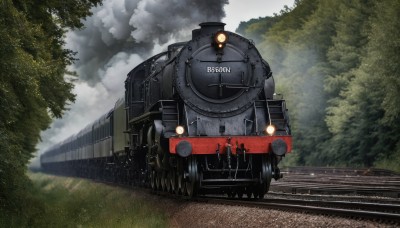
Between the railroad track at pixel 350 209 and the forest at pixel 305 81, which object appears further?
the forest at pixel 305 81

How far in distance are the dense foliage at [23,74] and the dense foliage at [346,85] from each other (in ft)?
51.1

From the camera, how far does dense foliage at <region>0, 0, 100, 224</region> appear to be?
42.2 ft

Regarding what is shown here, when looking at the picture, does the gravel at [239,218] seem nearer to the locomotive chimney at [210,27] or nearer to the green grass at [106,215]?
the green grass at [106,215]

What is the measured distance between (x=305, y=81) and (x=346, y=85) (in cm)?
498

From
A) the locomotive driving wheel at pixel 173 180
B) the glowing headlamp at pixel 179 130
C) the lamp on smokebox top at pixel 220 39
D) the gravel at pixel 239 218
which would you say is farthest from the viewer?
the locomotive driving wheel at pixel 173 180

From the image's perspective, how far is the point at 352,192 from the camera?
15.5 metres

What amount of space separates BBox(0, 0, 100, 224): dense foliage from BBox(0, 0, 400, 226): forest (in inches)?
1.1

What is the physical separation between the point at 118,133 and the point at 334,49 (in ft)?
76.8

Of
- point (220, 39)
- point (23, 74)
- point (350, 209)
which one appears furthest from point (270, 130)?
point (23, 74)

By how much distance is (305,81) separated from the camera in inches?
1714

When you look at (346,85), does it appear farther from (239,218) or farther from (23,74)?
(239,218)

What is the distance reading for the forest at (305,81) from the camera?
45.3ft

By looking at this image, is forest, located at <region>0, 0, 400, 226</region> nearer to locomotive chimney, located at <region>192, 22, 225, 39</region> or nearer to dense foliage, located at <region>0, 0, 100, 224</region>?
dense foliage, located at <region>0, 0, 100, 224</region>

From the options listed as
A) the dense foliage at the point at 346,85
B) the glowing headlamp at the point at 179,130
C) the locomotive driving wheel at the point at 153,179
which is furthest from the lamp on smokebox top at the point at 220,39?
the dense foliage at the point at 346,85
